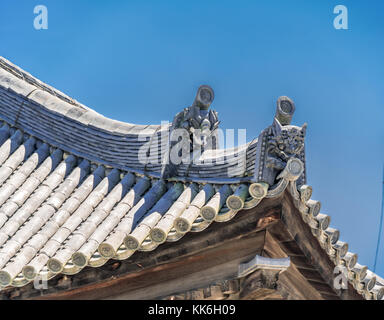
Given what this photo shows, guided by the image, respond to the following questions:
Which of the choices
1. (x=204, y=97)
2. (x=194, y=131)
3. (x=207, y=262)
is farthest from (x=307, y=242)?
(x=204, y=97)

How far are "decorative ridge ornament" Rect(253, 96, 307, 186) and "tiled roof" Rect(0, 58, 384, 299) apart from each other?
0.18 feet

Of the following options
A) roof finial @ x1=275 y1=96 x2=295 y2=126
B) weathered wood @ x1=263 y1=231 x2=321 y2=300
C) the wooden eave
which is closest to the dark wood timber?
the wooden eave

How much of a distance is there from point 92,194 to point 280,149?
3175 mm

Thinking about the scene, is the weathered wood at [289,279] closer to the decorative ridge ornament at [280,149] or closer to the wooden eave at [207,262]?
the wooden eave at [207,262]

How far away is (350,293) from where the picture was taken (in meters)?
11.5

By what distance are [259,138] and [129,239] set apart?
1826 mm

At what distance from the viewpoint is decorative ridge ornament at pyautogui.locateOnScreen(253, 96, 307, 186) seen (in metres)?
8.92

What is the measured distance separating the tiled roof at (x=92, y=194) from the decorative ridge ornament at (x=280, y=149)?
5cm

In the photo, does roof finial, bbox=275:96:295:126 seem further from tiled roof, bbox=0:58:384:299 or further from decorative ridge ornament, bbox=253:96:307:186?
tiled roof, bbox=0:58:384:299

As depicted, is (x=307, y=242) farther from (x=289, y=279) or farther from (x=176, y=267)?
(x=176, y=267)
